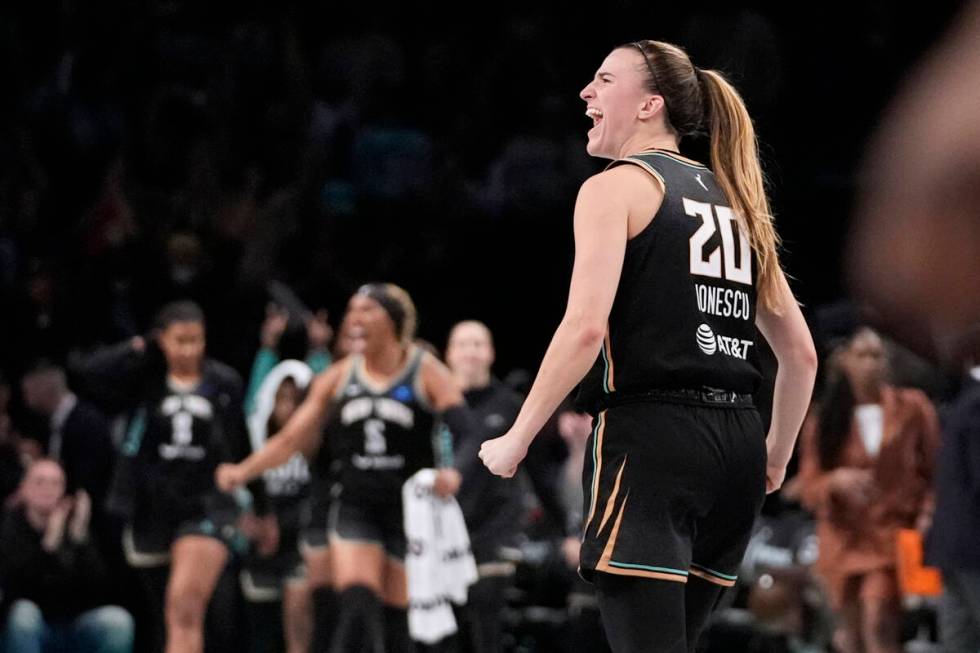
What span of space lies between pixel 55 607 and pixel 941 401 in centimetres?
509

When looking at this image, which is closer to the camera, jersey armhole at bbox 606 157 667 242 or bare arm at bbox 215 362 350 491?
jersey armhole at bbox 606 157 667 242

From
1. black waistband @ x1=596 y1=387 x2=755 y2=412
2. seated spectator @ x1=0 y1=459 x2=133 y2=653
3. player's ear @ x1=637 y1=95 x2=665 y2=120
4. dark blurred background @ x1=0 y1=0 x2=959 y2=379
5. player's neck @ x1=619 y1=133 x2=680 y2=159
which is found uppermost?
dark blurred background @ x1=0 y1=0 x2=959 y2=379

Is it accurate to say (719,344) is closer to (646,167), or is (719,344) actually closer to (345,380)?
(646,167)

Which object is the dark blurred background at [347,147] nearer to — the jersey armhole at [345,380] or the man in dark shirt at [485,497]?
the man in dark shirt at [485,497]

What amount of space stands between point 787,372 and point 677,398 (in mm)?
490

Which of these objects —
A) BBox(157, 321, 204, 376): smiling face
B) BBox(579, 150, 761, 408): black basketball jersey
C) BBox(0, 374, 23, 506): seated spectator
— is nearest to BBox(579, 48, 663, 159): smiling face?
BBox(579, 150, 761, 408): black basketball jersey

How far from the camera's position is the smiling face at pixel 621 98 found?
10.7 ft

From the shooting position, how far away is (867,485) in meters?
7.88

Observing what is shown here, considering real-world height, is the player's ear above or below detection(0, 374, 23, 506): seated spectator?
above

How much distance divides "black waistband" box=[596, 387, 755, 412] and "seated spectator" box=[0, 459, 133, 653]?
19.1ft

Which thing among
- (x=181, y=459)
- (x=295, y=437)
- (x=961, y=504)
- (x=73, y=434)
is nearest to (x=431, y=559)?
(x=295, y=437)

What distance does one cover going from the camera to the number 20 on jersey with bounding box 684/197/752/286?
124 inches

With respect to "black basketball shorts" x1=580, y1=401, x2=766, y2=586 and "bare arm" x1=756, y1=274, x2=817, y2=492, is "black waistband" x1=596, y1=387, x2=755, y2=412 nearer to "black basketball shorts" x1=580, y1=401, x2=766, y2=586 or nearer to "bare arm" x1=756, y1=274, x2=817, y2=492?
"black basketball shorts" x1=580, y1=401, x2=766, y2=586

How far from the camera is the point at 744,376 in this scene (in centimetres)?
319
